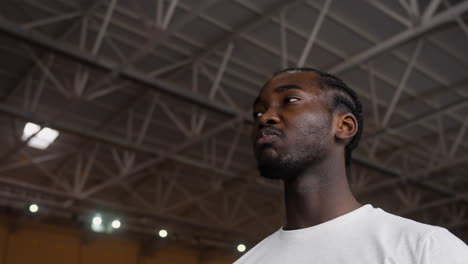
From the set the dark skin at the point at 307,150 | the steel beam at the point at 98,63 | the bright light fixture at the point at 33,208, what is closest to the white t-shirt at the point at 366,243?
the dark skin at the point at 307,150

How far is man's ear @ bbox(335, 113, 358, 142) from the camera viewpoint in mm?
1882

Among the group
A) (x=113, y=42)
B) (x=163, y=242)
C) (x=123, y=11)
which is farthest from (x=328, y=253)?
(x=163, y=242)

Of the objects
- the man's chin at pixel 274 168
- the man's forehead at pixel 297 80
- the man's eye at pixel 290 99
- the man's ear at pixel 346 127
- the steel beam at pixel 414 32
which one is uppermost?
the steel beam at pixel 414 32

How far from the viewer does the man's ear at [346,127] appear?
1882 mm

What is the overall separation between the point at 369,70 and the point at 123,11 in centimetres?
567

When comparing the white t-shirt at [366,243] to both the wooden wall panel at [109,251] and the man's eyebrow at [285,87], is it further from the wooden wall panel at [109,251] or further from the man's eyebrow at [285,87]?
the wooden wall panel at [109,251]

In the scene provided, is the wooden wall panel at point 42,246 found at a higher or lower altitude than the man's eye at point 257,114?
higher

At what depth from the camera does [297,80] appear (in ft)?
6.37

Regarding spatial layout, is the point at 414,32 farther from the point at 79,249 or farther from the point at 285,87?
the point at 79,249

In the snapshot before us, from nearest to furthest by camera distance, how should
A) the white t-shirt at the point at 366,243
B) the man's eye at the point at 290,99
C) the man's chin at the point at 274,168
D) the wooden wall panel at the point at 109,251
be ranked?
the white t-shirt at the point at 366,243 < the man's chin at the point at 274,168 < the man's eye at the point at 290,99 < the wooden wall panel at the point at 109,251

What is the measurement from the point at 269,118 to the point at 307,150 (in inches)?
7.1

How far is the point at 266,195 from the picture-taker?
20969 millimetres

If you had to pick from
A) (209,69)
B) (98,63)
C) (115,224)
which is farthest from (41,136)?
(98,63)

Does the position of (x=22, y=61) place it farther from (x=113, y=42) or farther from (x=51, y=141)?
(x=51, y=141)
